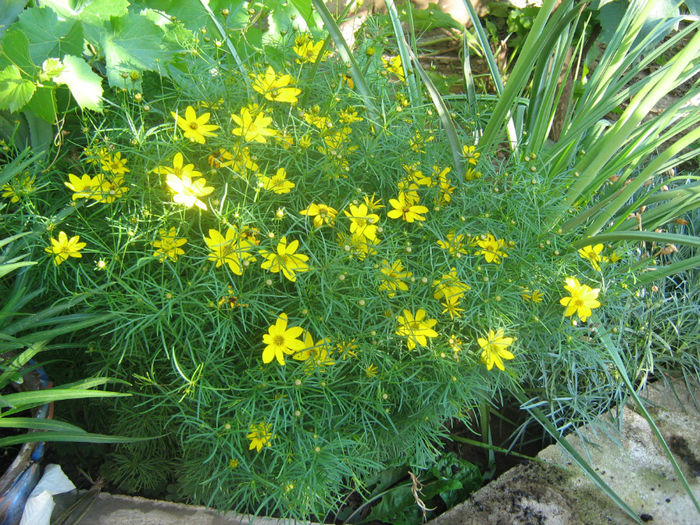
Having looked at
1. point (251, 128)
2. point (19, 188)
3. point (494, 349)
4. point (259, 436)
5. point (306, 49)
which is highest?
point (306, 49)

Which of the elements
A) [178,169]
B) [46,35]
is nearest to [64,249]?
[178,169]

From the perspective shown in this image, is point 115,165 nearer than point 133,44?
Yes

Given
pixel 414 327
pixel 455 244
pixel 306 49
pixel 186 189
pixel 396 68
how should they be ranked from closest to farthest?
1. pixel 186 189
2. pixel 414 327
3. pixel 455 244
4. pixel 306 49
5. pixel 396 68

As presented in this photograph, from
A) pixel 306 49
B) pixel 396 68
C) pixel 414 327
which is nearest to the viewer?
pixel 414 327

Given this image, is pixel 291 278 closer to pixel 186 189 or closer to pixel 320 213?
pixel 320 213

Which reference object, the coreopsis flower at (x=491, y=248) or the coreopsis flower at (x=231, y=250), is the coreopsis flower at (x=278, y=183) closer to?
the coreopsis flower at (x=231, y=250)

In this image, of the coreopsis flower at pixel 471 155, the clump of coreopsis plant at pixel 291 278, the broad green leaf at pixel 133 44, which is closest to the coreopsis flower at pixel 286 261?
the clump of coreopsis plant at pixel 291 278
